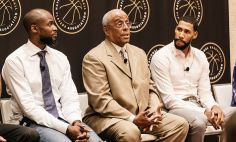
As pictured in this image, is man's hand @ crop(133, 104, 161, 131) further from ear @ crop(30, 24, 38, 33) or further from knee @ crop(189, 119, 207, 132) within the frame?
ear @ crop(30, 24, 38, 33)

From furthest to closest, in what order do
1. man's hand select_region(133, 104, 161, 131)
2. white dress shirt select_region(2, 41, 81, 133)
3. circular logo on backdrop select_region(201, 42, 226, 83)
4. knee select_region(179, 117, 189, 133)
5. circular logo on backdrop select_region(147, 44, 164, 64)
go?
circular logo on backdrop select_region(201, 42, 226, 83)
circular logo on backdrop select_region(147, 44, 164, 64)
knee select_region(179, 117, 189, 133)
man's hand select_region(133, 104, 161, 131)
white dress shirt select_region(2, 41, 81, 133)

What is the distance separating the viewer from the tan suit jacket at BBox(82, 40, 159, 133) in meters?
3.72

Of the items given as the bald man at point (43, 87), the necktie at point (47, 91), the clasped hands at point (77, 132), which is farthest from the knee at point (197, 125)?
the necktie at point (47, 91)

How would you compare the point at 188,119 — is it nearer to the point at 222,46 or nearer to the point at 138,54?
the point at 138,54

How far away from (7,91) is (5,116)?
21 cm

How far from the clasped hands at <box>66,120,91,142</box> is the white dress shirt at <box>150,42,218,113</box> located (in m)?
1.19

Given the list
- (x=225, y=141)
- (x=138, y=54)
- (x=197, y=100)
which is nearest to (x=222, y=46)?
(x=197, y=100)

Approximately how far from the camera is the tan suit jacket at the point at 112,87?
3.72 meters

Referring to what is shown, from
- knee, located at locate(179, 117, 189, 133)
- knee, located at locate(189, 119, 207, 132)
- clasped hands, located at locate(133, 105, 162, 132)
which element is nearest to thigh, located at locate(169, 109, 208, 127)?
knee, located at locate(189, 119, 207, 132)

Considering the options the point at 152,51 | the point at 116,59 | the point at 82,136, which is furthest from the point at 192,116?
the point at 82,136

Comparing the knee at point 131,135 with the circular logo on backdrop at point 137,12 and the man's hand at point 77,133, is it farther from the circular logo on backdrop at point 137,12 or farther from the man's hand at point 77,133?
the circular logo on backdrop at point 137,12

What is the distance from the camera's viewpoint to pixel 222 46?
534 cm

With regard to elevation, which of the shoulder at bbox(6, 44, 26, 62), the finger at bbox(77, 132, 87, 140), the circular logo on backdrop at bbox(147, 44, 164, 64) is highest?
the shoulder at bbox(6, 44, 26, 62)

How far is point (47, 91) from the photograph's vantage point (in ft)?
11.6
